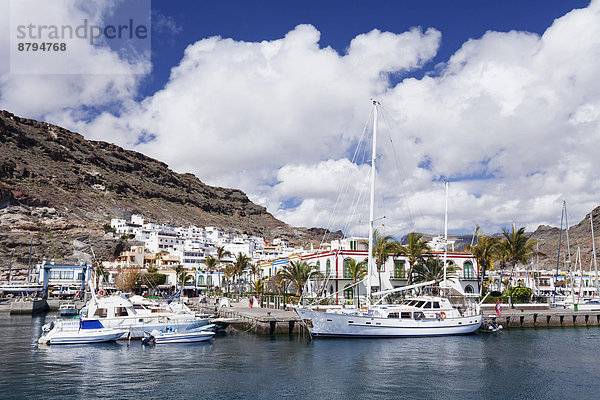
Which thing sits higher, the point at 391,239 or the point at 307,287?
the point at 391,239

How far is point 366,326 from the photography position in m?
39.1

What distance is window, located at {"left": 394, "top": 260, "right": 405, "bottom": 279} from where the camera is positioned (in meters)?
62.4

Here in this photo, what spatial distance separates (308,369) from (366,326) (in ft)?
39.1

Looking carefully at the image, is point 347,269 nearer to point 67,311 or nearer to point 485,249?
point 485,249

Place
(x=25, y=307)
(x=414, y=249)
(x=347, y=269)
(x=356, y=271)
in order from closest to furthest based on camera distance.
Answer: (x=356, y=271) < (x=347, y=269) < (x=414, y=249) < (x=25, y=307)

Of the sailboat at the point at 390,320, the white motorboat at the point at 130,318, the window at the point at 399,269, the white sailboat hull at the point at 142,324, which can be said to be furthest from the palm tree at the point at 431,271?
the white sailboat hull at the point at 142,324

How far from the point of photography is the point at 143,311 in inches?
1639

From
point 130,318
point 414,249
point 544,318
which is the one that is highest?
point 414,249

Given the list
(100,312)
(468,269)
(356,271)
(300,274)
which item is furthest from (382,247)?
(100,312)

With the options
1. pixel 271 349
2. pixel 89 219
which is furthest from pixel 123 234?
pixel 271 349

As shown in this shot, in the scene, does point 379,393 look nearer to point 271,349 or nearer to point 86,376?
point 271,349

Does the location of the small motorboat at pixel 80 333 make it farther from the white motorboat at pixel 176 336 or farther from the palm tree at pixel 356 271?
the palm tree at pixel 356 271

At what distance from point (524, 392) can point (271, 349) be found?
1777cm

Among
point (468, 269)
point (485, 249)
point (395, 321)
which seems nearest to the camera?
point (395, 321)
